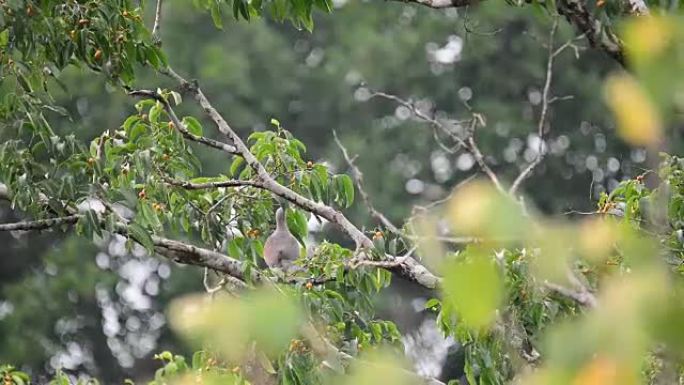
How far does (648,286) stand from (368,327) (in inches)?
148

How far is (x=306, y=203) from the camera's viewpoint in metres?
4.56

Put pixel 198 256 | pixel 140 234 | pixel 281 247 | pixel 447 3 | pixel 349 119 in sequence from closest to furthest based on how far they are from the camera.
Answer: pixel 447 3, pixel 140 234, pixel 198 256, pixel 281 247, pixel 349 119

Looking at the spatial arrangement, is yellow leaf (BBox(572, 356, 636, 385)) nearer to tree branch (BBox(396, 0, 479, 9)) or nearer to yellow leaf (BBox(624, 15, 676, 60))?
yellow leaf (BBox(624, 15, 676, 60))

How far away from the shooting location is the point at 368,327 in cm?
488

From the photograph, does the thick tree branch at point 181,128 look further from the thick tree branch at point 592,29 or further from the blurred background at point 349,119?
the blurred background at point 349,119

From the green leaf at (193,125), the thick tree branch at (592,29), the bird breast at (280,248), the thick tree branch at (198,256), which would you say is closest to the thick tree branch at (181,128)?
the green leaf at (193,125)

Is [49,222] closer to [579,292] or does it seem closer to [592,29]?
[592,29]

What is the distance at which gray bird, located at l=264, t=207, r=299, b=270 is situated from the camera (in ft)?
17.6

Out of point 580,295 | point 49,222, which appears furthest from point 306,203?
point 580,295

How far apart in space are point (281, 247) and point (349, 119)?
10940 millimetres

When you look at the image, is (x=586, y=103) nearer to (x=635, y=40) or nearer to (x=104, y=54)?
(x=104, y=54)

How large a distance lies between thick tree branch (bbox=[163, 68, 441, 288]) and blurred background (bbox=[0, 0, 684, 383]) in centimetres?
955

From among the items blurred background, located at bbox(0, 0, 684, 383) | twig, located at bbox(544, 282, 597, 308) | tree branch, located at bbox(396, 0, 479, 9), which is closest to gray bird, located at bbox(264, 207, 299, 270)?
tree branch, located at bbox(396, 0, 479, 9)

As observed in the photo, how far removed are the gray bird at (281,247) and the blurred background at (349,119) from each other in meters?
8.61
